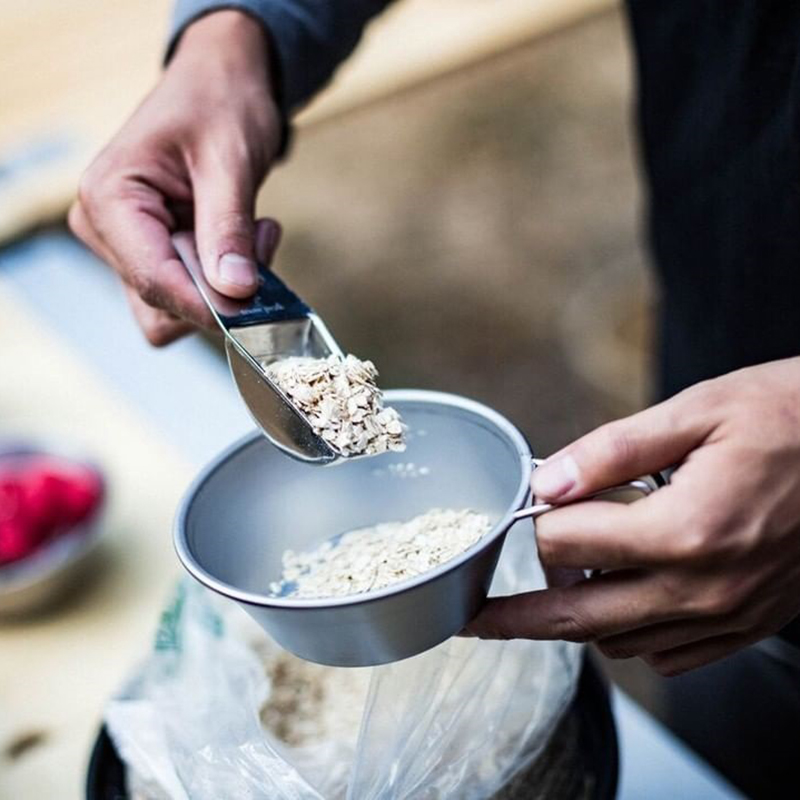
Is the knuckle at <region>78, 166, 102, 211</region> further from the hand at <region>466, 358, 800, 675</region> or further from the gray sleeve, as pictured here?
the hand at <region>466, 358, 800, 675</region>

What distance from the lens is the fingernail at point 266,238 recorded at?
2.46ft

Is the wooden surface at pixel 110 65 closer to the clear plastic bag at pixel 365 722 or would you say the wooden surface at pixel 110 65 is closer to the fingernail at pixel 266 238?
the fingernail at pixel 266 238

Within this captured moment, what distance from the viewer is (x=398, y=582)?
1.64ft

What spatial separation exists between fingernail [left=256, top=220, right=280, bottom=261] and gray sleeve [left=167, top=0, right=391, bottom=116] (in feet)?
0.45

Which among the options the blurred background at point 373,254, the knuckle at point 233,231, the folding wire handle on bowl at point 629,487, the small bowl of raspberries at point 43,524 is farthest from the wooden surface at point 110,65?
the folding wire handle on bowl at point 629,487

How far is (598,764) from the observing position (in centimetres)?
62

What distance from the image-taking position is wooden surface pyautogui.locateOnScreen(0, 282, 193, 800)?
80cm

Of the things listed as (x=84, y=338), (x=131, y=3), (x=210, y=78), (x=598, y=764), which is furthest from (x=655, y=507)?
(x=131, y=3)

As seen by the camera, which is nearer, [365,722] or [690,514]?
[690,514]

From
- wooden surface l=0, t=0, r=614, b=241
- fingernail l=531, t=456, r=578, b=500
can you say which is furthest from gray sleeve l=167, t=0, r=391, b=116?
wooden surface l=0, t=0, r=614, b=241

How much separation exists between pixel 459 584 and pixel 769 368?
18 cm

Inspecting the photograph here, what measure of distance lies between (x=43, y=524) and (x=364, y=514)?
0.36 m

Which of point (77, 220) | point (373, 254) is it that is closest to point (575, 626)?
point (77, 220)

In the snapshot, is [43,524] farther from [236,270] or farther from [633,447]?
[633,447]
